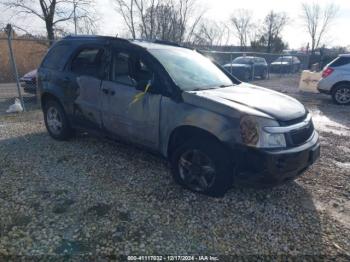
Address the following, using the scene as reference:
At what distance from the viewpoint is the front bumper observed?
3.15 meters

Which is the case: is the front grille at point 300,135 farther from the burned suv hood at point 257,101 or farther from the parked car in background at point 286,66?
the parked car in background at point 286,66

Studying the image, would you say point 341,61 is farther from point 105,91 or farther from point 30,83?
point 30,83

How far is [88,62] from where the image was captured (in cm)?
479

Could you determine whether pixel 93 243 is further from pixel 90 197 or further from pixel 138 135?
pixel 138 135

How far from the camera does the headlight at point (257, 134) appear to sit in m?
3.17

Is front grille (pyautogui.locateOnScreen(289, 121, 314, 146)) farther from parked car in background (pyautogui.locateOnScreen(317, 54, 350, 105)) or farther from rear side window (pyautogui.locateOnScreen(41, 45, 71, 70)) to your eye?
parked car in background (pyautogui.locateOnScreen(317, 54, 350, 105))

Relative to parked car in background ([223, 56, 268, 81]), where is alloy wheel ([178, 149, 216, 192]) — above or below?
below

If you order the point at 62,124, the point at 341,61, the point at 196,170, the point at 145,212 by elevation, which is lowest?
the point at 145,212

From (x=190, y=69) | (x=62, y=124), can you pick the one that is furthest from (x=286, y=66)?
(x=62, y=124)

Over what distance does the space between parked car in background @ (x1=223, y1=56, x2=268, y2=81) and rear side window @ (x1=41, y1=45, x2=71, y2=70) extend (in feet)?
38.6

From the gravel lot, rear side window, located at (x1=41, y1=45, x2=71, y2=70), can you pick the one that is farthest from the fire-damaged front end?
rear side window, located at (x1=41, y1=45, x2=71, y2=70)

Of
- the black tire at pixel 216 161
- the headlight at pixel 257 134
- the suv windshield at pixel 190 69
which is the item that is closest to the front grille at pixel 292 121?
the headlight at pixel 257 134

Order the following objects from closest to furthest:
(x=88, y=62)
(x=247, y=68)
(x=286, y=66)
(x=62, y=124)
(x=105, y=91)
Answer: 1. (x=105, y=91)
2. (x=88, y=62)
3. (x=62, y=124)
4. (x=247, y=68)
5. (x=286, y=66)

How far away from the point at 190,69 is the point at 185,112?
3.25 ft
